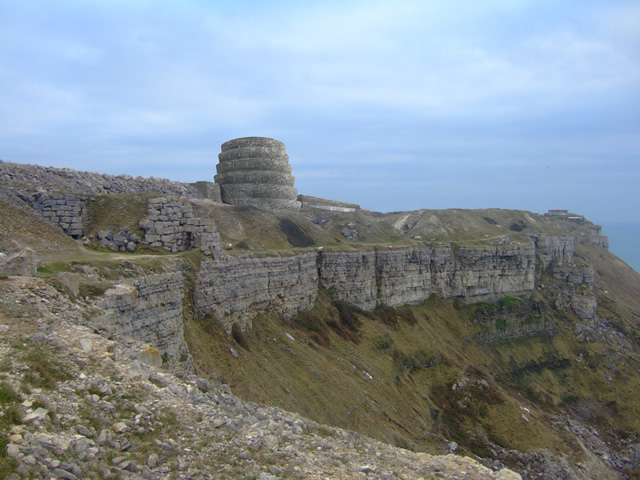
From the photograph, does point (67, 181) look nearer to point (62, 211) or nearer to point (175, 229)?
point (62, 211)

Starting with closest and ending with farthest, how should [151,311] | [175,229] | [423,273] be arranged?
[151,311] → [175,229] → [423,273]

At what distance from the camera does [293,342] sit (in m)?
35.8

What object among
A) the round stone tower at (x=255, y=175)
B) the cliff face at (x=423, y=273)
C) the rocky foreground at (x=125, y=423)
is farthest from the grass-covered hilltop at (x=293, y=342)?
the round stone tower at (x=255, y=175)

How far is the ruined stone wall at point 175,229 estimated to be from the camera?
2950 cm

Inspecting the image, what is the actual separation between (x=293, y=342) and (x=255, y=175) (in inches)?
1049

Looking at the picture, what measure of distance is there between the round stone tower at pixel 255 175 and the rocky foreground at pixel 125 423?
41.8m

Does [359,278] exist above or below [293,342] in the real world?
above

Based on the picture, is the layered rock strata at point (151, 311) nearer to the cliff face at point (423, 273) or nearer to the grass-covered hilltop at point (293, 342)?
the grass-covered hilltop at point (293, 342)

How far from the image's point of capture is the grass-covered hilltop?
1033 cm

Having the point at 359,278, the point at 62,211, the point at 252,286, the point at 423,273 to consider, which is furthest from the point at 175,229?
the point at 423,273

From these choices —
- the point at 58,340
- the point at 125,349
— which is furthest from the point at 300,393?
the point at 58,340

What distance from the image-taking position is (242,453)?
422 inches

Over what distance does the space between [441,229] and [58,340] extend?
72161 mm

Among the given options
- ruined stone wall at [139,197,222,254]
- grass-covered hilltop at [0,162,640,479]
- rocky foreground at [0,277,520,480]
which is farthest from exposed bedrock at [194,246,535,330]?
rocky foreground at [0,277,520,480]
